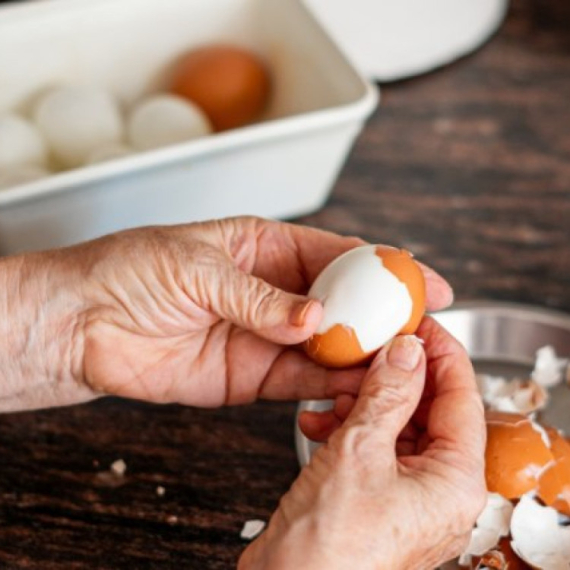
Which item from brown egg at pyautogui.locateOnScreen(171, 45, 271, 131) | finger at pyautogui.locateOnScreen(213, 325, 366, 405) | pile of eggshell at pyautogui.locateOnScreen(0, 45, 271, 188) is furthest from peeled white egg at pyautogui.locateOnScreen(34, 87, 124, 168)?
finger at pyautogui.locateOnScreen(213, 325, 366, 405)

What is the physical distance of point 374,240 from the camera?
1323 millimetres

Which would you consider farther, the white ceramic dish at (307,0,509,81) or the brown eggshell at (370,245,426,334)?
the white ceramic dish at (307,0,509,81)

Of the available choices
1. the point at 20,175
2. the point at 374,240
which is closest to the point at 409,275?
the point at 374,240

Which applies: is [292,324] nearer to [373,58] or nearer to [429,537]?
[429,537]

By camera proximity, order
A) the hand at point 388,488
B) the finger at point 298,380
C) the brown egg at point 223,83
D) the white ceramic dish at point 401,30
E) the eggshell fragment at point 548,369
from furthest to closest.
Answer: the white ceramic dish at point 401,30, the brown egg at point 223,83, the eggshell fragment at point 548,369, the finger at point 298,380, the hand at point 388,488

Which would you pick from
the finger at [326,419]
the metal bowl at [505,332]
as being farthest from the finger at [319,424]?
the metal bowl at [505,332]

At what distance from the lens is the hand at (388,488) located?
0.78 metres

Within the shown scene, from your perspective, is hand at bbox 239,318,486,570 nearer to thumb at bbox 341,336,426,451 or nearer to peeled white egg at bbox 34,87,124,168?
thumb at bbox 341,336,426,451

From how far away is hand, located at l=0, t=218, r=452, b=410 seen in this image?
92 centimetres

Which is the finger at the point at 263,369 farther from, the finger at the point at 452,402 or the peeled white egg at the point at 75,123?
the peeled white egg at the point at 75,123

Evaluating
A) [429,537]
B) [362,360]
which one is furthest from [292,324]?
[429,537]

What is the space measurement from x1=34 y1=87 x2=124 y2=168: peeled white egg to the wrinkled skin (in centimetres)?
36

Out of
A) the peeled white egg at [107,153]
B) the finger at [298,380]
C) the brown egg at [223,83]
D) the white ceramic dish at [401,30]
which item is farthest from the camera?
the white ceramic dish at [401,30]

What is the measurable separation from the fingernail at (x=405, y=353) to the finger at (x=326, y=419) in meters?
0.09
